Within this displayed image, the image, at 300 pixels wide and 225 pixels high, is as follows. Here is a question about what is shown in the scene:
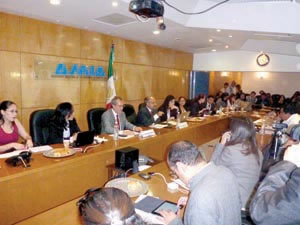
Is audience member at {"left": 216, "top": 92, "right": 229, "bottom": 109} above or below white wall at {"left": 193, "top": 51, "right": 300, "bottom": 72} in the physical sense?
below

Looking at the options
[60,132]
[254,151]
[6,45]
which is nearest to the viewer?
[254,151]

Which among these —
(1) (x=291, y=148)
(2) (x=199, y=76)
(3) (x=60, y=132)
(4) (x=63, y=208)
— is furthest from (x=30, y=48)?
(2) (x=199, y=76)

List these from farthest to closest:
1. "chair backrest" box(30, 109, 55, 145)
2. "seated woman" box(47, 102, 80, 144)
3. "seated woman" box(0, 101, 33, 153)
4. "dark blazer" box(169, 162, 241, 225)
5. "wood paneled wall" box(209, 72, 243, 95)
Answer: "wood paneled wall" box(209, 72, 243, 95), "seated woman" box(47, 102, 80, 144), "chair backrest" box(30, 109, 55, 145), "seated woman" box(0, 101, 33, 153), "dark blazer" box(169, 162, 241, 225)

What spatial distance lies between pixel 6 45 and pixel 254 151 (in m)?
3.96

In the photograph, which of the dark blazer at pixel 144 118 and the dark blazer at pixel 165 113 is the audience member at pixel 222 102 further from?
the dark blazer at pixel 144 118

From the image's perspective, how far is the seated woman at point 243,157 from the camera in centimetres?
197

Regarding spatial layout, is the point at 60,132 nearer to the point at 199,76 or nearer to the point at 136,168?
the point at 136,168

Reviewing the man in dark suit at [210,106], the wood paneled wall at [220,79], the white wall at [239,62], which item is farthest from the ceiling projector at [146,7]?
the wood paneled wall at [220,79]

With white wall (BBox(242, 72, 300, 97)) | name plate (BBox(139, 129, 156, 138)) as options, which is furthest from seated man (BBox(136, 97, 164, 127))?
white wall (BBox(242, 72, 300, 97))

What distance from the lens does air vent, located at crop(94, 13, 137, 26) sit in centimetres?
392

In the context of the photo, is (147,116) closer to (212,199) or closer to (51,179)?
(51,179)

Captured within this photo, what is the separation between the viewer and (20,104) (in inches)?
163

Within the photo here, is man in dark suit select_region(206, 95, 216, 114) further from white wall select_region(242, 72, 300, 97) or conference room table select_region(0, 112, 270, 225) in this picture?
white wall select_region(242, 72, 300, 97)

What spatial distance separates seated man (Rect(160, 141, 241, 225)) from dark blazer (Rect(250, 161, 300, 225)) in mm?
146
